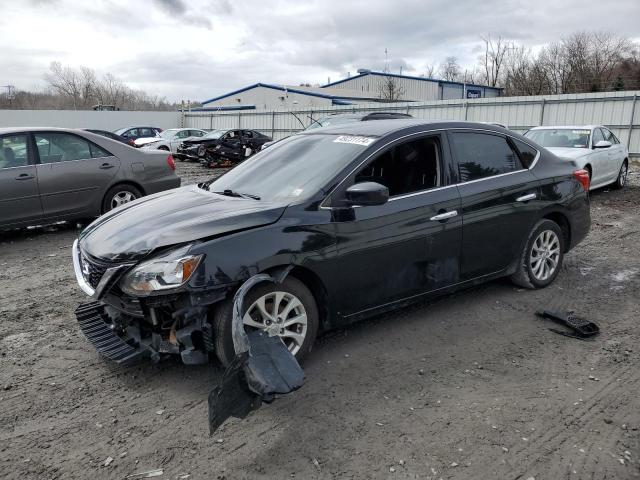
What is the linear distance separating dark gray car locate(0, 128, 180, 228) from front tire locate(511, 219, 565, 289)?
5.63 m

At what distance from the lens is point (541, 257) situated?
5234 millimetres

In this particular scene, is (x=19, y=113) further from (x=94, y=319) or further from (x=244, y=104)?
(x=94, y=319)

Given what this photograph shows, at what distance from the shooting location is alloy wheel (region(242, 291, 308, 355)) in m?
3.40

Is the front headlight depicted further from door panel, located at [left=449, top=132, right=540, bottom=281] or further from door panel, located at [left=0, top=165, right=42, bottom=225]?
door panel, located at [left=0, top=165, right=42, bottom=225]

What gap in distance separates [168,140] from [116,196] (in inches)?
705

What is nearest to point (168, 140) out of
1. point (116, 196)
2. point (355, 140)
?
point (116, 196)

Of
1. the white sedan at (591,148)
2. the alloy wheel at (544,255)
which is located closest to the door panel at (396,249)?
the alloy wheel at (544,255)

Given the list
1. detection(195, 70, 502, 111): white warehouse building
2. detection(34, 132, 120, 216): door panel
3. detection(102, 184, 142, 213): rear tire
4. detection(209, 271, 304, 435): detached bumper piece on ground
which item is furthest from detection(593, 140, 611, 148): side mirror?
detection(195, 70, 502, 111): white warehouse building

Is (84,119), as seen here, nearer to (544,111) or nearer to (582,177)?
(544,111)

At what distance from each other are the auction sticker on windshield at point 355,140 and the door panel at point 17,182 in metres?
4.89

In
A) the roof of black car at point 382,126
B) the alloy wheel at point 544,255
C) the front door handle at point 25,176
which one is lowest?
the alloy wheel at point 544,255

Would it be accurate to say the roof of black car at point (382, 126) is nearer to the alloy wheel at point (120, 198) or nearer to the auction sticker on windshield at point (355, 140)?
the auction sticker on windshield at point (355, 140)

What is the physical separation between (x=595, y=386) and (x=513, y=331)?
0.94m

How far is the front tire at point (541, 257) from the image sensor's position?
5.08 meters
